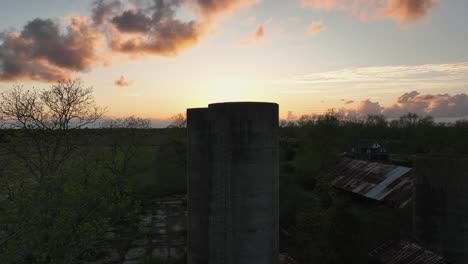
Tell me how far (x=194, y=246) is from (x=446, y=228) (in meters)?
14.0

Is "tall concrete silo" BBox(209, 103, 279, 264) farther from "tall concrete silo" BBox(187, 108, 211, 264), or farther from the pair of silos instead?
"tall concrete silo" BBox(187, 108, 211, 264)

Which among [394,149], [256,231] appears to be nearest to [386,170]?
[256,231]

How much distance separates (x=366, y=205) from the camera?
100 feet

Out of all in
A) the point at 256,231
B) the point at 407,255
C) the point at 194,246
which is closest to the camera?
the point at 256,231

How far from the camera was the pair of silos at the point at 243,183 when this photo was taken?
12742 millimetres

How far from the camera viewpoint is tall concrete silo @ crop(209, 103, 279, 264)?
1273cm

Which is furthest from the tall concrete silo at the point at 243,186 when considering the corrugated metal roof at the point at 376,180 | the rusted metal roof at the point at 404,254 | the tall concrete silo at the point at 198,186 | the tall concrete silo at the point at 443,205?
the corrugated metal roof at the point at 376,180

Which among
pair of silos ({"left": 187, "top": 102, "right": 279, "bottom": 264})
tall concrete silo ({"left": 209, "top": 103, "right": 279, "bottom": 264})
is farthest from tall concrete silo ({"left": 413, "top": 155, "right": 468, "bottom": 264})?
tall concrete silo ({"left": 209, "top": 103, "right": 279, "bottom": 264})

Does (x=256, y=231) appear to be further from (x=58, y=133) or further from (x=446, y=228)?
(x=58, y=133)

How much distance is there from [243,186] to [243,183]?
11 centimetres

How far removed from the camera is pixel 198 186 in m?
14.7

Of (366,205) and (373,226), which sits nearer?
(373,226)

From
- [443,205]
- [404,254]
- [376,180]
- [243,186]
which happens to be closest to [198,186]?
[243,186]

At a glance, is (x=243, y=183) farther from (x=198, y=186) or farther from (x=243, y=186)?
(x=198, y=186)
